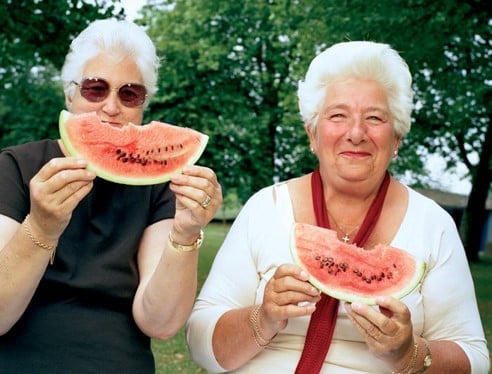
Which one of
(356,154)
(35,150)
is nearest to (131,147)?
(35,150)

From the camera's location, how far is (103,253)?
2.80m

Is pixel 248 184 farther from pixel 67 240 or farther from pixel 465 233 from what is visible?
pixel 67 240

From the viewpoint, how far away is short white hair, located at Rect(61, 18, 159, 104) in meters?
2.85

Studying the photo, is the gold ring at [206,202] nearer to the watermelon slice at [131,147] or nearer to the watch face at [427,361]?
the watermelon slice at [131,147]

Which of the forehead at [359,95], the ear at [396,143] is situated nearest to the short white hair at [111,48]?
the forehead at [359,95]

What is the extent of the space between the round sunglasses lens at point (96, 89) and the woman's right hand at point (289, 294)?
1.07 metres

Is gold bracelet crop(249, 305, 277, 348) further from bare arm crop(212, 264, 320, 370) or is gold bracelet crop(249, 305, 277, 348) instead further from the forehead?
the forehead

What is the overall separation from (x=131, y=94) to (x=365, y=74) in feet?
3.43

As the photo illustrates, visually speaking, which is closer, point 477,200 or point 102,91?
point 102,91

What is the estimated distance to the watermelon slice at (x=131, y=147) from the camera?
2590 millimetres

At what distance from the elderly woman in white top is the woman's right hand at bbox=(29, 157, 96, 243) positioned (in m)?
0.91

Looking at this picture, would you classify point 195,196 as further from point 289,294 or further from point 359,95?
point 359,95

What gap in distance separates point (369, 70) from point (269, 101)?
63.7 feet

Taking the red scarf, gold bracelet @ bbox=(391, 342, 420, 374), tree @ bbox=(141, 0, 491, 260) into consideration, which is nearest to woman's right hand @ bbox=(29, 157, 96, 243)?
the red scarf
